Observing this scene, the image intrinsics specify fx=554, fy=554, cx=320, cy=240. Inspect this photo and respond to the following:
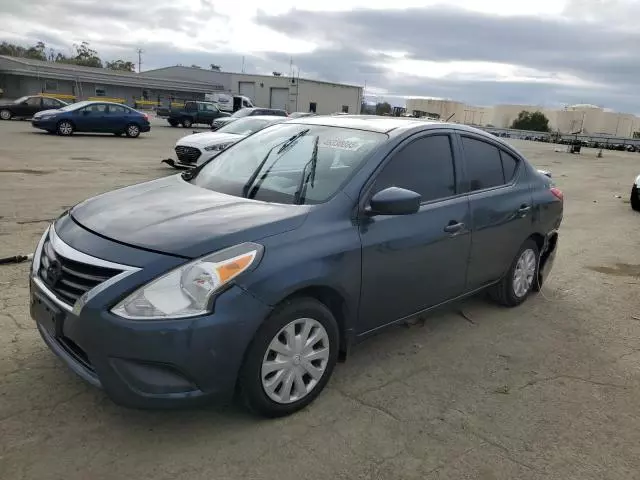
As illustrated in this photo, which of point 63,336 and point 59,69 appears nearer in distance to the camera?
point 63,336

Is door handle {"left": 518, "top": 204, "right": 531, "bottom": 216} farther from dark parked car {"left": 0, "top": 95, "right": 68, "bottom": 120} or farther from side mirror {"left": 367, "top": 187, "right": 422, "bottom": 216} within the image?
dark parked car {"left": 0, "top": 95, "right": 68, "bottom": 120}

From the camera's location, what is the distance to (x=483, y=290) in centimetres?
483

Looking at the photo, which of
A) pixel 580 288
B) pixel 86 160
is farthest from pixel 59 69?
pixel 580 288

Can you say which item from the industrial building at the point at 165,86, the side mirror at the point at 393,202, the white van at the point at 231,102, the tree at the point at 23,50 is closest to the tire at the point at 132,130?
the white van at the point at 231,102

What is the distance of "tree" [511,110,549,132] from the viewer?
99.4 metres

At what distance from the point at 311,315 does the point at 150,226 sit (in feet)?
3.35

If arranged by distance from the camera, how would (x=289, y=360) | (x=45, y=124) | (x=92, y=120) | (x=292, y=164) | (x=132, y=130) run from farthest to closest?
(x=132, y=130), (x=92, y=120), (x=45, y=124), (x=292, y=164), (x=289, y=360)

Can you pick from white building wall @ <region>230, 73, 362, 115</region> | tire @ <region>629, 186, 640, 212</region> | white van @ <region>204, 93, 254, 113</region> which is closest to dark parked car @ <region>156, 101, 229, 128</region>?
white van @ <region>204, 93, 254, 113</region>

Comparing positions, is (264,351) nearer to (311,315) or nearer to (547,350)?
(311,315)

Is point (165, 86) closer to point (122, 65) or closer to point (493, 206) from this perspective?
point (122, 65)

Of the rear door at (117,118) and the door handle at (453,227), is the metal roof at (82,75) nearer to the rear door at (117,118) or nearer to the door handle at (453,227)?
the rear door at (117,118)

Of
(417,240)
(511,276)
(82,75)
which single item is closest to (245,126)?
(511,276)

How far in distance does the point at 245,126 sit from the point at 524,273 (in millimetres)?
10921

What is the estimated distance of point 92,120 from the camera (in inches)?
912
